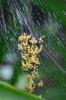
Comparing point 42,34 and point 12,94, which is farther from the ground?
point 42,34

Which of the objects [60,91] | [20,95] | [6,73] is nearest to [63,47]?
[60,91]

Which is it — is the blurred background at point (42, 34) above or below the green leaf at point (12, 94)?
above

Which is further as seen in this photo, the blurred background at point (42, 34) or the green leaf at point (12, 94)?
the blurred background at point (42, 34)

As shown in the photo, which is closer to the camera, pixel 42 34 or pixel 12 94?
pixel 12 94

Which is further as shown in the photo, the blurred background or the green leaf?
the blurred background

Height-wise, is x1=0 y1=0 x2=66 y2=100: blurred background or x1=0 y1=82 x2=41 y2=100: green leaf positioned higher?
x1=0 y1=0 x2=66 y2=100: blurred background
